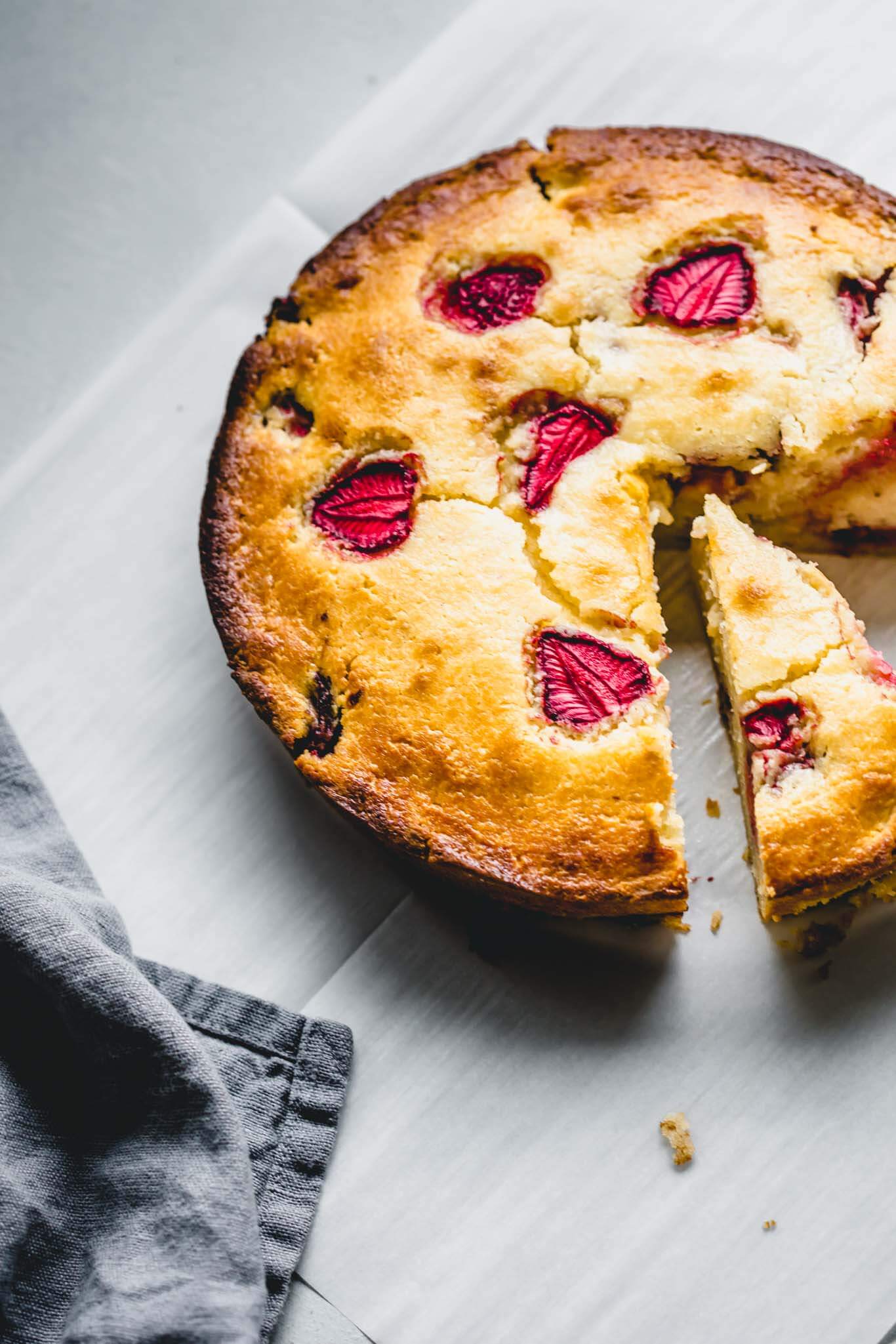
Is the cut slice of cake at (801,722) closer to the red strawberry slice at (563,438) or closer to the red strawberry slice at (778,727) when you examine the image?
the red strawberry slice at (778,727)

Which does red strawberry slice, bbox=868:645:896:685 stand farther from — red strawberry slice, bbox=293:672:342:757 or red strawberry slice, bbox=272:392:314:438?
red strawberry slice, bbox=272:392:314:438

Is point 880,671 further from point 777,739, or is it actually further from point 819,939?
point 819,939

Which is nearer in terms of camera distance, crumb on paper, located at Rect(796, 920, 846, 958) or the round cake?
the round cake

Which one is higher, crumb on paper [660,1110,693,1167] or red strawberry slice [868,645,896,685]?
red strawberry slice [868,645,896,685]

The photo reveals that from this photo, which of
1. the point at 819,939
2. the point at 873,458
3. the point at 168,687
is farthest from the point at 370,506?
the point at 819,939

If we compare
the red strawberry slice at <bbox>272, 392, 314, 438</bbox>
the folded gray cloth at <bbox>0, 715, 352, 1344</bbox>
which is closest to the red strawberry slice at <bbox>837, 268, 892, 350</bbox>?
the red strawberry slice at <bbox>272, 392, 314, 438</bbox>

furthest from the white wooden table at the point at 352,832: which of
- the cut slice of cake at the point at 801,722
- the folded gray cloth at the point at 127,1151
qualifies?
the cut slice of cake at the point at 801,722

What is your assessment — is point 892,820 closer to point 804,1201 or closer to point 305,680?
point 804,1201

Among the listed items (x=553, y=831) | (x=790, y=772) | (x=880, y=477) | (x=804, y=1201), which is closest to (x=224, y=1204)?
(x=553, y=831)
